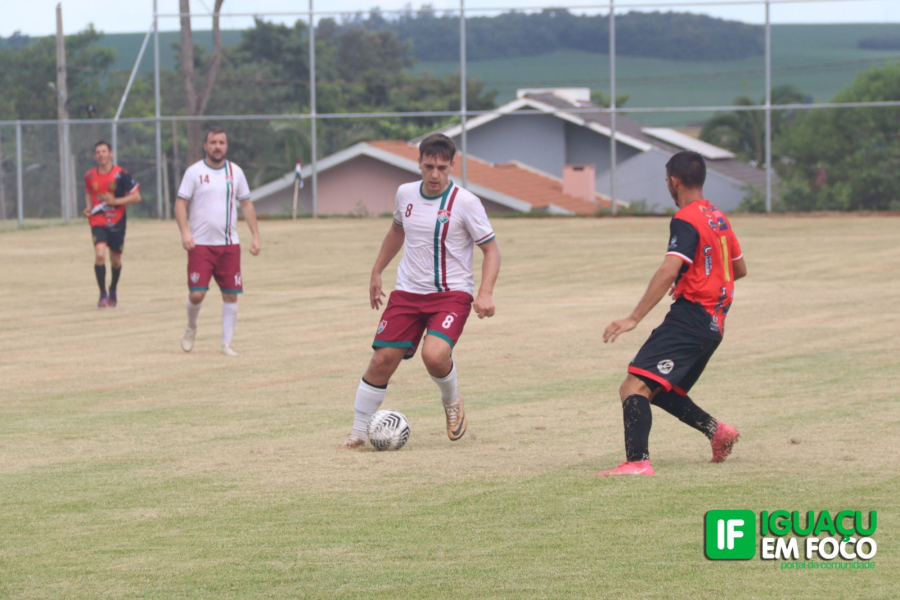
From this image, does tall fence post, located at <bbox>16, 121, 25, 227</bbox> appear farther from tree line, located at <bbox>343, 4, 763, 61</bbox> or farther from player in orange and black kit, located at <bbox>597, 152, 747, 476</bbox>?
player in orange and black kit, located at <bbox>597, 152, 747, 476</bbox>

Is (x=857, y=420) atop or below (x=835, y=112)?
below

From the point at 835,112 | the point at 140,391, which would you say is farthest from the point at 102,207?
the point at 835,112

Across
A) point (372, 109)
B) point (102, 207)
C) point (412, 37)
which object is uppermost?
point (412, 37)

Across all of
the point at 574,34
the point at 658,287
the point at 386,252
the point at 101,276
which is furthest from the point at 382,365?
the point at 574,34

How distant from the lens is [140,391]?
33.7ft

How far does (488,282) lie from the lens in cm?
767

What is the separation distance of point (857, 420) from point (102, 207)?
11.2m

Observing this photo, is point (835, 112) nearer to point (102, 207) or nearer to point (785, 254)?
point (785, 254)

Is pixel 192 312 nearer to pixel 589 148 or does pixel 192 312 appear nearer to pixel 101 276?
pixel 101 276

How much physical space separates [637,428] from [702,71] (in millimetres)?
49354

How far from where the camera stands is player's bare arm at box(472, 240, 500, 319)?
7465mm

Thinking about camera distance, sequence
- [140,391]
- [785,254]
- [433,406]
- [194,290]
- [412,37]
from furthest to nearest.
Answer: [412,37], [785,254], [194,290], [140,391], [433,406]

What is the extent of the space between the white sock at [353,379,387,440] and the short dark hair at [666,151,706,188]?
2254 millimetres

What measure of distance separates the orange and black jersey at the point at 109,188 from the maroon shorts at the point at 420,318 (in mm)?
9790
